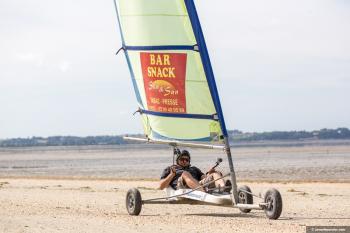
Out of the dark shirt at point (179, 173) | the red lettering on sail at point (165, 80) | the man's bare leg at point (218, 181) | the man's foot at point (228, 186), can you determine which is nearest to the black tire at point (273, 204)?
the man's foot at point (228, 186)

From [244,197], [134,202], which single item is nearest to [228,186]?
[244,197]

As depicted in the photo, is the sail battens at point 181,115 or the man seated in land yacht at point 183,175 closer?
the sail battens at point 181,115

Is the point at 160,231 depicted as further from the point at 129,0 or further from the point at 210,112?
the point at 129,0

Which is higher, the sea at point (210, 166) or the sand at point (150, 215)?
the sea at point (210, 166)

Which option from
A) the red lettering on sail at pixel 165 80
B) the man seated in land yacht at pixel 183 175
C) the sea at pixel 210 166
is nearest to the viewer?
the man seated in land yacht at pixel 183 175

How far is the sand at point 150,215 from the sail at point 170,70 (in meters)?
1.66

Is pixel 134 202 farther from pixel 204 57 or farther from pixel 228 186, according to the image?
pixel 204 57

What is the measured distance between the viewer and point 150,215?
54.1ft

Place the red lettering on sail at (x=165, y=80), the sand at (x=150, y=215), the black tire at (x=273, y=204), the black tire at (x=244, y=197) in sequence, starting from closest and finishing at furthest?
the sand at (x=150, y=215)
the black tire at (x=273, y=204)
the black tire at (x=244, y=197)
the red lettering on sail at (x=165, y=80)

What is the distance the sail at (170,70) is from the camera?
15812 mm

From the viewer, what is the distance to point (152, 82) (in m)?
17.1

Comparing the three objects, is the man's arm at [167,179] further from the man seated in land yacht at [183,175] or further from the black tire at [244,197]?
the black tire at [244,197]

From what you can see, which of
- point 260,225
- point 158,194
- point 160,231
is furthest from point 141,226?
point 158,194

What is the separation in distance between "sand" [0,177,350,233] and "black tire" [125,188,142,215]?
0.20 metres
